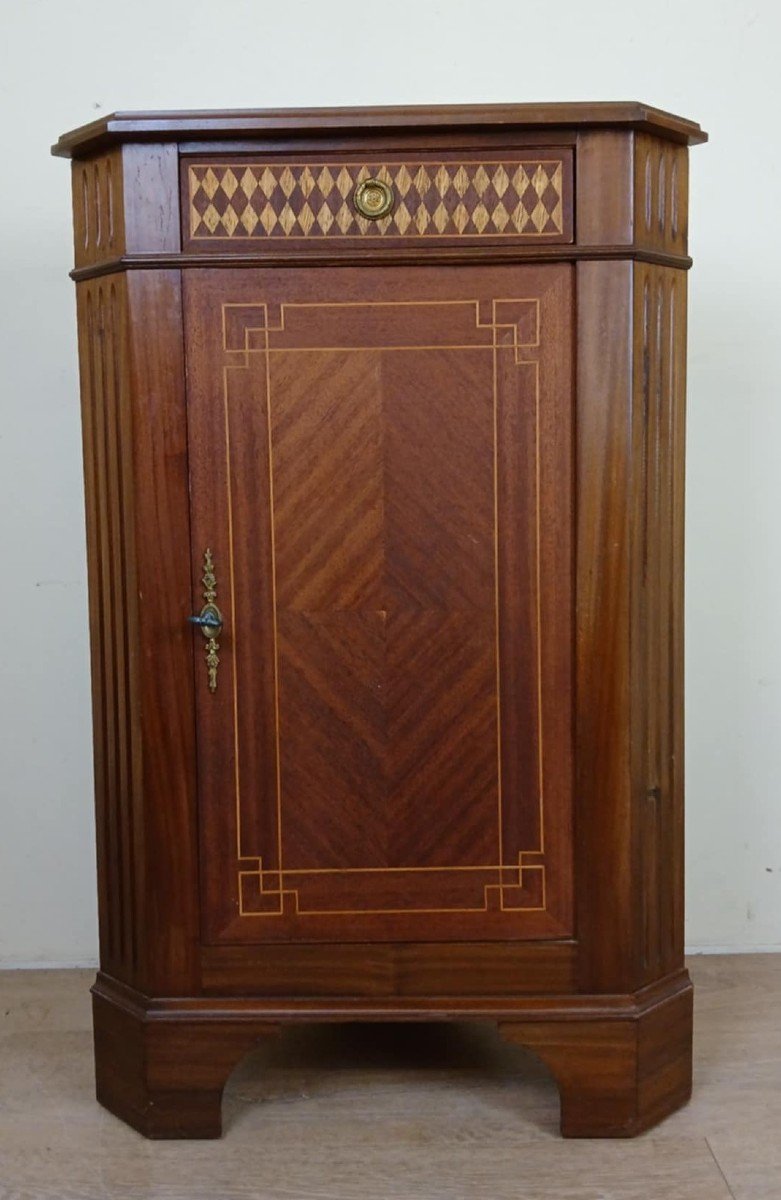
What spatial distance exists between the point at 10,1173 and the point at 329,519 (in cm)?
117

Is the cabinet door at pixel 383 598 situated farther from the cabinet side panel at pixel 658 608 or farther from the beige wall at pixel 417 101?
the beige wall at pixel 417 101

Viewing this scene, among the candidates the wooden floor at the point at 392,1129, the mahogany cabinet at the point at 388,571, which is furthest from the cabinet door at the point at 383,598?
the wooden floor at the point at 392,1129

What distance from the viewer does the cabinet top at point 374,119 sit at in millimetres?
2291

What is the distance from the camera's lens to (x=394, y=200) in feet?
7.69

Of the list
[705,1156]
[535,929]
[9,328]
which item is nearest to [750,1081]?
[705,1156]

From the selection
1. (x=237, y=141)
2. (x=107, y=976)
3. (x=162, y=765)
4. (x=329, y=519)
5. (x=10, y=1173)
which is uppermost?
(x=237, y=141)

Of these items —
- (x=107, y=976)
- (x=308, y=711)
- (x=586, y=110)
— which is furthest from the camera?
(x=107, y=976)

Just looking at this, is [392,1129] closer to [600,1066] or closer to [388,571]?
[600,1066]

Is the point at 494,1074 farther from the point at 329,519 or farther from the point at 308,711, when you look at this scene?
the point at 329,519

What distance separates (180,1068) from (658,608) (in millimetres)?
1107

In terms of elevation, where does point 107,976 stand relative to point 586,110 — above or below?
below

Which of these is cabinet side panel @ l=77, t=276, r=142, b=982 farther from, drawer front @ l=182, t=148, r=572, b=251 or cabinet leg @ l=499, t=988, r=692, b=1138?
cabinet leg @ l=499, t=988, r=692, b=1138

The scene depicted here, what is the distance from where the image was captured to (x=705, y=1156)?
2.42m

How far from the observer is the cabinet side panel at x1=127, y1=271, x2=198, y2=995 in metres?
2.38
